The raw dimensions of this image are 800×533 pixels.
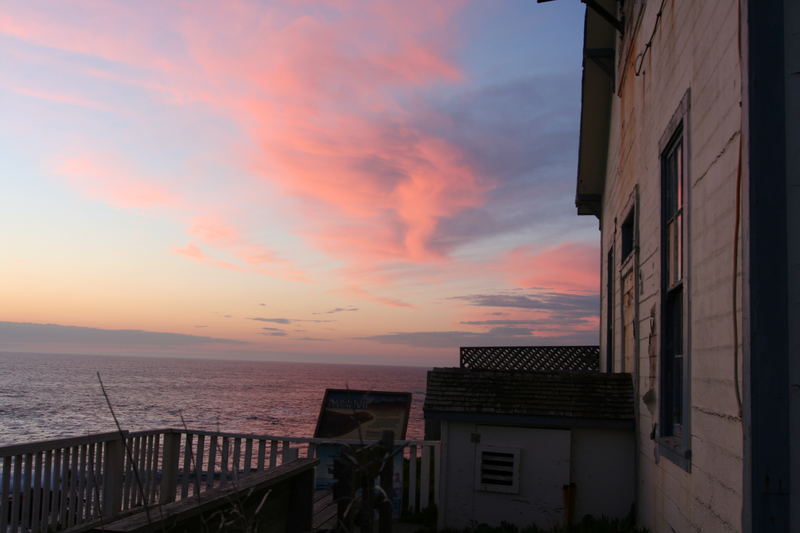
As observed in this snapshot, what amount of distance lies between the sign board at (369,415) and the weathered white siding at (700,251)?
4.13 m

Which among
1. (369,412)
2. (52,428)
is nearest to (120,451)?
(369,412)

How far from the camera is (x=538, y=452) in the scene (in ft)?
28.2

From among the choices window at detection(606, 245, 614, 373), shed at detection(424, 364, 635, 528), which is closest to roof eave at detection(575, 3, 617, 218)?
window at detection(606, 245, 614, 373)

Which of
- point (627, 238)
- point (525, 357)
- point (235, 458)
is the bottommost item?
point (235, 458)

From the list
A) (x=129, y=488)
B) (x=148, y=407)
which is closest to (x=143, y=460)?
(x=129, y=488)

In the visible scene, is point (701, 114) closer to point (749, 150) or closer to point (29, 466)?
point (749, 150)

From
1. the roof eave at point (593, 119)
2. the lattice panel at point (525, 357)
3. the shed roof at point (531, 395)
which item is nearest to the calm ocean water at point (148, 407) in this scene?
the lattice panel at point (525, 357)

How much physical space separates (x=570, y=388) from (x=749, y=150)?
234 inches

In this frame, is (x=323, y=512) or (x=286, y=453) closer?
(x=323, y=512)

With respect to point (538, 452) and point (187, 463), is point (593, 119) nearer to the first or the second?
point (538, 452)

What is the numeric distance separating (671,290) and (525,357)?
1089 centimetres

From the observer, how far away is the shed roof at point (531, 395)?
8508 millimetres

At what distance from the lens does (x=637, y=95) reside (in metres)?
8.13

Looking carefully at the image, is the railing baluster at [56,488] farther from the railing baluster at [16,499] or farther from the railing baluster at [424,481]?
the railing baluster at [424,481]
